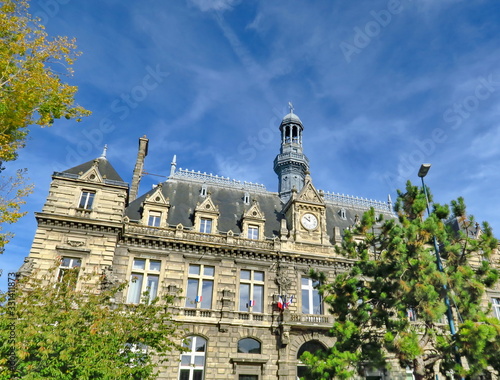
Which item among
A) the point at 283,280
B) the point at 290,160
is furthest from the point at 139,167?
the point at 283,280

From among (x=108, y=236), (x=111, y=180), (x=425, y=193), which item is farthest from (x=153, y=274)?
(x=425, y=193)

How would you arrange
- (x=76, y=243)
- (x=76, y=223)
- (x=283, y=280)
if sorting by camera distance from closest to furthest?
(x=76, y=243) < (x=76, y=223) < (x=283, y=280)

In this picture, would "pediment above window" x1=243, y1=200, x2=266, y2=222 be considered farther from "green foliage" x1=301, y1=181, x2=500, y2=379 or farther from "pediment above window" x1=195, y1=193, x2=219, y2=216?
"green foliage" x1=301, y1=181, x2=500, y2=379

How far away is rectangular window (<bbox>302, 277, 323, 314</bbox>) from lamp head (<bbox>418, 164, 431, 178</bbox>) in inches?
521

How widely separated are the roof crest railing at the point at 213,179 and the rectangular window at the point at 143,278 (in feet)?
31.5

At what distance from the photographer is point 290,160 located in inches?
1499

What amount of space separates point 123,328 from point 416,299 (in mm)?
12333

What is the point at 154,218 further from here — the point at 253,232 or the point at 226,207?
the point at 253,232

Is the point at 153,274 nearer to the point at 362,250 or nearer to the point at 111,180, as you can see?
the point at 111,180

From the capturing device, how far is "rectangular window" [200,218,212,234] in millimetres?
27897

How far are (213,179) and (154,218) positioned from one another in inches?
327

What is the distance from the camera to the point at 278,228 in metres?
30.5

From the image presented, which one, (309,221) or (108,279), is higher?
(309,221)

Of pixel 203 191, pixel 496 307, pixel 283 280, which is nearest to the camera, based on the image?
pixel 283 280
